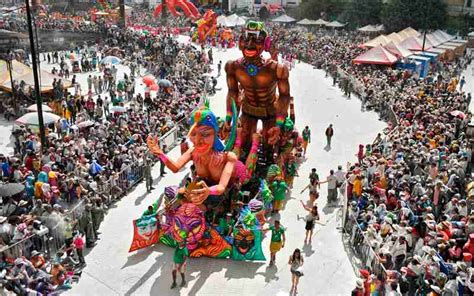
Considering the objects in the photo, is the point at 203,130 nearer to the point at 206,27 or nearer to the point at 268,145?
the point at 268,145

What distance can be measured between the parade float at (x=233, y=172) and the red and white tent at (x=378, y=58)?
17.2 m

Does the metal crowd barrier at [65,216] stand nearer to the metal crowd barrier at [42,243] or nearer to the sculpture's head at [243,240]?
the metal crowd barrier at [42,243]

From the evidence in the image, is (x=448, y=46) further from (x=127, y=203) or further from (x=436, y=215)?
(x=127, y=203)

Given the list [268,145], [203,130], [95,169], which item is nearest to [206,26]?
[268,145]

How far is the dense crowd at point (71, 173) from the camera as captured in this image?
1010 cm

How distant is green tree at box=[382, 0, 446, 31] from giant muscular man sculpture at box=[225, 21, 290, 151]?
36528 millimetres

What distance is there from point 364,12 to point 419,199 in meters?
43.3

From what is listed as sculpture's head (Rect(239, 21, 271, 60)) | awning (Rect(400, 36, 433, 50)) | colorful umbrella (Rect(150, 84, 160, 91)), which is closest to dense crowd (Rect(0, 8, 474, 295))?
colorful umbrella (Rect(150, 84, 160, 91))

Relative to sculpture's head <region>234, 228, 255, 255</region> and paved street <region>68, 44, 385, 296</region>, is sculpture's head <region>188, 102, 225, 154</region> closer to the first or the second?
sculpture's head <region>234, 228, 255, 255</region>

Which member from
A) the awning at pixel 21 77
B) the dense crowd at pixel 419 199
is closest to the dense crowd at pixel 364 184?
the dense crowd at pixel 419 199

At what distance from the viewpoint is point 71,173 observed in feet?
43.9

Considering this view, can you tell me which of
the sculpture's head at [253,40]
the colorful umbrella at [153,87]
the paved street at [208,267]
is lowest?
the paved street at [208,267]

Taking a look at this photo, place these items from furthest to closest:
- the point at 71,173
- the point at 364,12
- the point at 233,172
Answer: the point at 364,12 < the point at 71,173 < the point at 233,172

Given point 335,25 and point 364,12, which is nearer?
point 335,25
